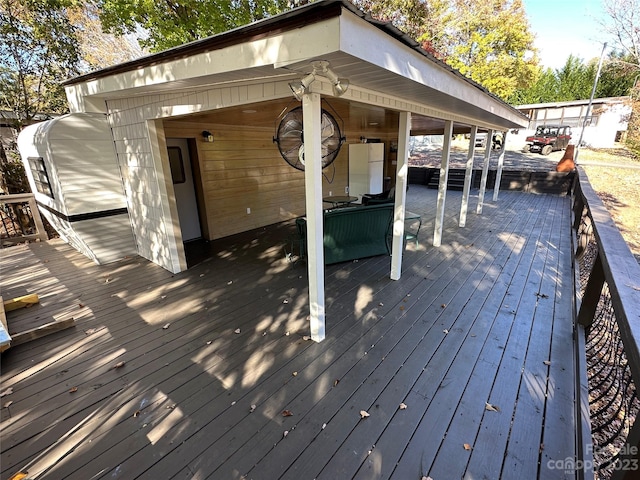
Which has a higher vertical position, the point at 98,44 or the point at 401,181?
the point at 98,44

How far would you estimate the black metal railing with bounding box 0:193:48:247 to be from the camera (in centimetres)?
530

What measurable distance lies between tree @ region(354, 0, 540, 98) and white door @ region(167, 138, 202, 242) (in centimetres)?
1316

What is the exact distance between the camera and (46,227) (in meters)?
6.24

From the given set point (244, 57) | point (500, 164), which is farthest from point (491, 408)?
point (500, 164)

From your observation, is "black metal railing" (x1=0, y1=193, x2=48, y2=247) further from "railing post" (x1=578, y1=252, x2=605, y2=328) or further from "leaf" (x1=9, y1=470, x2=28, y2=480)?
"railing post" (x1=578, y1=252, x2=605, y2=328)

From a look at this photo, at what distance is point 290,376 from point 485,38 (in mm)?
18196

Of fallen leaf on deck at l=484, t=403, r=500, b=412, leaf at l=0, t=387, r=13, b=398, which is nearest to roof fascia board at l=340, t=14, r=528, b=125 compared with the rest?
fallen leaf on deck at l=484, t=403, r=500, b=412

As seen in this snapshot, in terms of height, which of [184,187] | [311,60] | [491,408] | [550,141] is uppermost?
[311,60]

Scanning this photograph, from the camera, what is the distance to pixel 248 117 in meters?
5.11

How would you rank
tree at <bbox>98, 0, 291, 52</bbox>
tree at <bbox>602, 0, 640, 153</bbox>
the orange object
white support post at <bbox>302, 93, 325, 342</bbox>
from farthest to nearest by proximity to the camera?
tree at <bbox>602, 0, 640, 153</bbox>, the orange object, tree at <bbox>98, 0, 291, 52</bbox>, white support post at <bbox>302, 93, 325, 342</bbox>

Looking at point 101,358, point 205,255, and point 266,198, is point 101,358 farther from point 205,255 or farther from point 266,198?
point 266,198

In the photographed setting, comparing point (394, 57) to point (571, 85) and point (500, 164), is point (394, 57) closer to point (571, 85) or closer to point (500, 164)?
point (500, 164)

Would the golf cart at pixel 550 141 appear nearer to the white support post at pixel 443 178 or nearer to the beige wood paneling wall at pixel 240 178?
the white support post at pixel 443 178

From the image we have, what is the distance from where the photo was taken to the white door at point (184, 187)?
5.02 m
